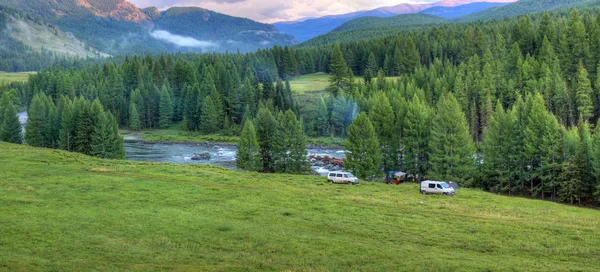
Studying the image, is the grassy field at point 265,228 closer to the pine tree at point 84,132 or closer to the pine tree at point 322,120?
the pine tree at point 84,132

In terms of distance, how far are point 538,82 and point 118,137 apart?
9751cm

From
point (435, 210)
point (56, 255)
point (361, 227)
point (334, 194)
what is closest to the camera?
point (56, 255)

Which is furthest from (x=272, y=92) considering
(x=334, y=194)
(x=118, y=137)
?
(x=334, y=194)

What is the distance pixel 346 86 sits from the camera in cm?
15975

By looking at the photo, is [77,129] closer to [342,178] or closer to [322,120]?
[342,178]

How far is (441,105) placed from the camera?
7638cm

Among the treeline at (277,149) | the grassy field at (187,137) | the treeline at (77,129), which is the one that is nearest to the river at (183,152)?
the grassy field at (187,137)

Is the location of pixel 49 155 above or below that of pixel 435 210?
above

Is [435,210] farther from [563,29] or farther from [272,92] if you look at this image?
[563,29]

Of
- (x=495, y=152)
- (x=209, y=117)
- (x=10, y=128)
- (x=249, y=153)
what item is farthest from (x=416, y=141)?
(x=209, y=117)

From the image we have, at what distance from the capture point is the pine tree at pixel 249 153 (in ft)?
258

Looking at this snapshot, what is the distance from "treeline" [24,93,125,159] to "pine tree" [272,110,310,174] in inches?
1191

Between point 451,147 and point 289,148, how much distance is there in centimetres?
2649

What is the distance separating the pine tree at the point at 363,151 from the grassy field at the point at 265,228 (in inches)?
721
